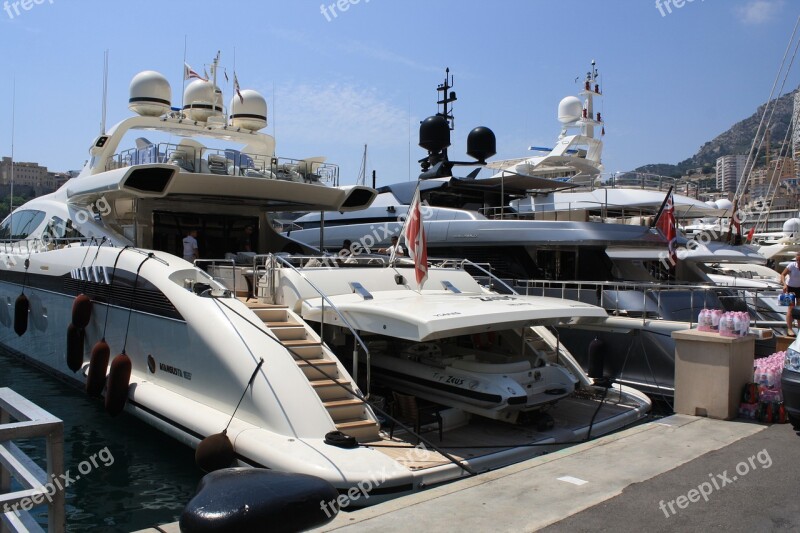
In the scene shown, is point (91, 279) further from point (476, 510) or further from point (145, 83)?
point (476, 510)

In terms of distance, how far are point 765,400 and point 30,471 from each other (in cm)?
741

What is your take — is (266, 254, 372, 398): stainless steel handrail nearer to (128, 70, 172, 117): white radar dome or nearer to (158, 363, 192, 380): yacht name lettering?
(158, 363, 192, 380): yacht name lettering

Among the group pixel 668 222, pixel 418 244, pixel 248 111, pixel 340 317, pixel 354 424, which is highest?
pixel 248 111

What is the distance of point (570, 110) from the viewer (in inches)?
1097

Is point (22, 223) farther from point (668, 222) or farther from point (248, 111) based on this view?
point (668, 222)

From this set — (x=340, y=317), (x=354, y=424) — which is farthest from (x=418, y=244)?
(x=354, y=424)

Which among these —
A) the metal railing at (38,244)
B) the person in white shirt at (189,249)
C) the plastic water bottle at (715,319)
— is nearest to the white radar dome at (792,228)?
the plastic water bottle at (715,319)

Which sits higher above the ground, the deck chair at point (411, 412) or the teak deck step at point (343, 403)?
the teak deck step at point (343, 403)

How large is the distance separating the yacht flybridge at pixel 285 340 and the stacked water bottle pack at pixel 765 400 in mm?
1637

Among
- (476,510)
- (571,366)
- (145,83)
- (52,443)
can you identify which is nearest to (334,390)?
(476,510)

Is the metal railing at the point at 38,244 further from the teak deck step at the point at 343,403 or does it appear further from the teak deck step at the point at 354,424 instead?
the teak deck step at the point at 354,424

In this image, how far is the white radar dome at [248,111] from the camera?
49.6 feet

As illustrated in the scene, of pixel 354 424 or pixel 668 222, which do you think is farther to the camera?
pixel 668 222

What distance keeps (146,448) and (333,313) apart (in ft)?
9.86
